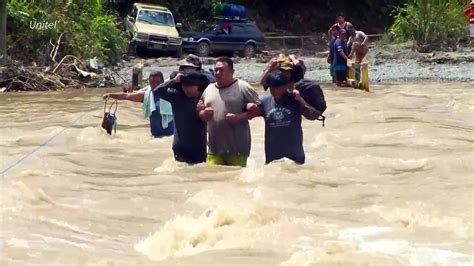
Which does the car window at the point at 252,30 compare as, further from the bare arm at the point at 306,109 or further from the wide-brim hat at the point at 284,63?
the bare arm at the point at 306,109

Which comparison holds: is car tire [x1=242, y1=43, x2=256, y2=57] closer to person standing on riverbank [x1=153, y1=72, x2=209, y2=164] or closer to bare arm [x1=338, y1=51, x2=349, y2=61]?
bare arm [x1=338, y1=51, x2=349, y2=61]

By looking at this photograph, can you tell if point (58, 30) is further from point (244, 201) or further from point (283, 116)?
point (244, 201)

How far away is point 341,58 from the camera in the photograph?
1966 centimetres

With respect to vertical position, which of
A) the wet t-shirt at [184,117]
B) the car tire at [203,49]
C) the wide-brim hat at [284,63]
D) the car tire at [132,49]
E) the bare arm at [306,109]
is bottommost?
the car tire at [203,49]

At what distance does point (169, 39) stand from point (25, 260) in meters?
25.9

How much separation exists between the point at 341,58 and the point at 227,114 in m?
11.5

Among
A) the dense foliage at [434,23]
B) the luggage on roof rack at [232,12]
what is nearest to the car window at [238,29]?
the luggage on roof rack at [232,12]

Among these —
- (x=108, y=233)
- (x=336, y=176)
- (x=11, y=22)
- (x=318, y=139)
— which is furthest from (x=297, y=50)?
(x=108, y=233)

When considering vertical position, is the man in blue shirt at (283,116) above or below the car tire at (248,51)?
above

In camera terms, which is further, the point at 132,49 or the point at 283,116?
the point at 132,49

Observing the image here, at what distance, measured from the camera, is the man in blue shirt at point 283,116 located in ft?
27.0

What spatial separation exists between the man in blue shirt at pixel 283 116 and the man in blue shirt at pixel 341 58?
11.1 m
